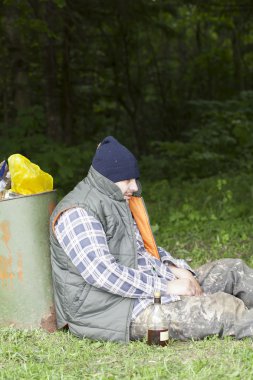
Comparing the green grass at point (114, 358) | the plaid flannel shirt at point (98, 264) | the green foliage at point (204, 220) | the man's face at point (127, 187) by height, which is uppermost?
the man's face at point (127, 187)

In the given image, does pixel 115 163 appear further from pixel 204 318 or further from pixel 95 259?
pixel 204 318

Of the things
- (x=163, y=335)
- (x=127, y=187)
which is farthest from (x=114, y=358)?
(x=127, y=187)

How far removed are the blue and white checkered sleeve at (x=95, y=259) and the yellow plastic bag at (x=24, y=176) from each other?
0.43 m

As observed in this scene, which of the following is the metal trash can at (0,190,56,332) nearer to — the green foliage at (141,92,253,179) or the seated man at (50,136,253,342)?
the seated man at (50,136,253,342)

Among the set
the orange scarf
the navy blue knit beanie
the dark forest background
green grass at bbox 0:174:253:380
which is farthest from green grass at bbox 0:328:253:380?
the dark forest background

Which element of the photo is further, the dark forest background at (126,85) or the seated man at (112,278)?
the dark forest background at (126,85)

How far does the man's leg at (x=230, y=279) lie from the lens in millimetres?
4668

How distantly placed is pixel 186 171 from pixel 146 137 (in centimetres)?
577

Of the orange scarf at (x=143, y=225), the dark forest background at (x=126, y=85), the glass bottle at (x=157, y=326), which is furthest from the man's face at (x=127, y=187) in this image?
the dark forest background at (x=126, y=85)

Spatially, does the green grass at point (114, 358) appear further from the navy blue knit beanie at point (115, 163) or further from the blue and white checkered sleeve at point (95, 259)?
the navy blue knit beanie at point (115, 163)

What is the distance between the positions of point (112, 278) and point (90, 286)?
0.18 meters

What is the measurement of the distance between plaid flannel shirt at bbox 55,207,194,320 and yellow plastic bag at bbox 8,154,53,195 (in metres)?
0.39

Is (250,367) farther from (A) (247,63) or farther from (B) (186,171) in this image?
(A) (247,63)

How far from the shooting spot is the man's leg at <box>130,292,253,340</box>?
4.20 m
